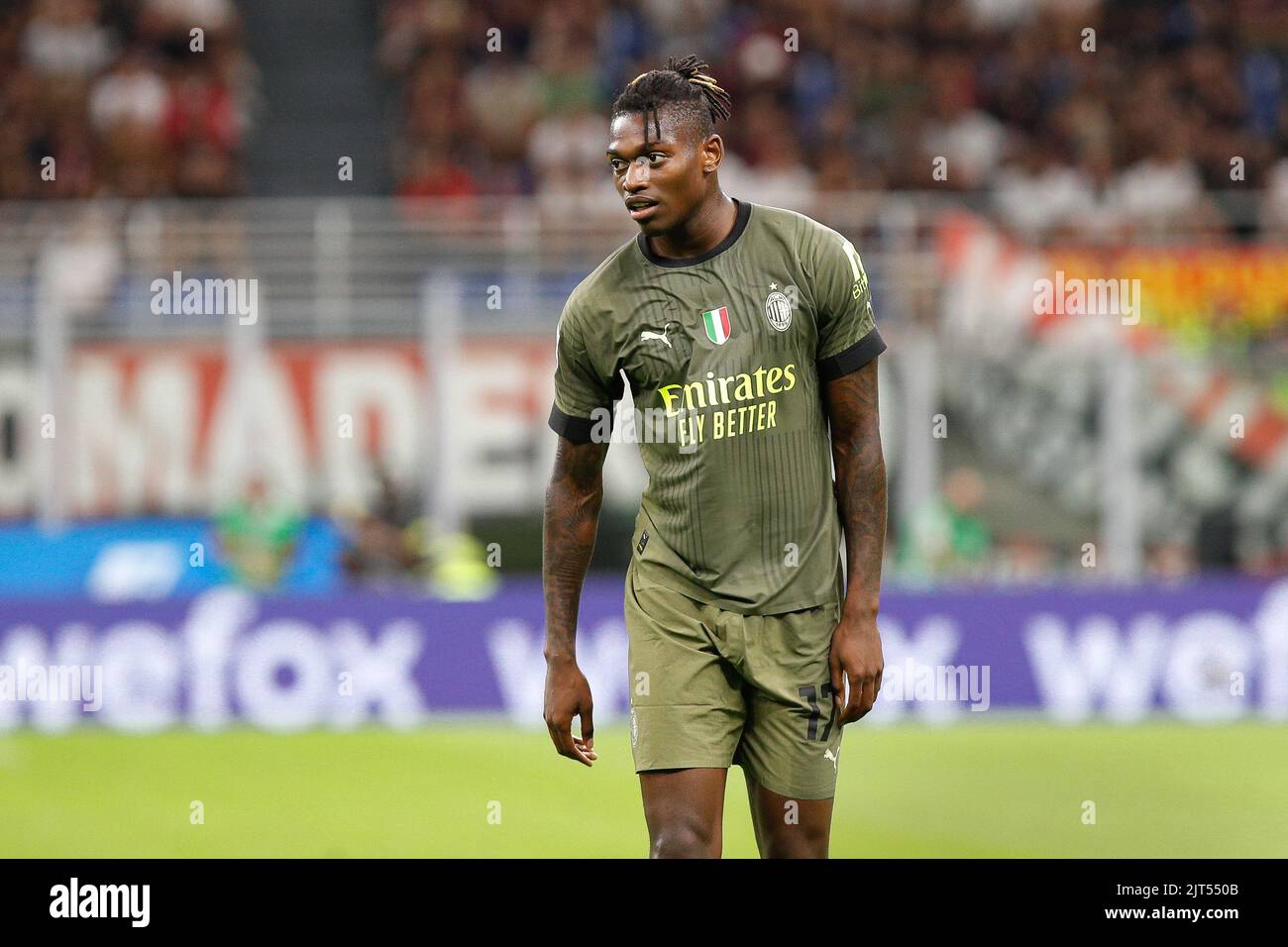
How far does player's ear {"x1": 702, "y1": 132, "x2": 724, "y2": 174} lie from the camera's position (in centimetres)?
484

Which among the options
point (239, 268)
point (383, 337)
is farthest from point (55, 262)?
point (383, 337)

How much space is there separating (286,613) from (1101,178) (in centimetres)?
791

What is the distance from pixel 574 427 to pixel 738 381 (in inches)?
16.9

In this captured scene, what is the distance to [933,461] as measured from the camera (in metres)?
13.0

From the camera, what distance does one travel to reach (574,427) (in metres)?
4.97

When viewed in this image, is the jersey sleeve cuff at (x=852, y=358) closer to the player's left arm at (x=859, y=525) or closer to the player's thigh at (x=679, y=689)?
the player's left arm at (x=859, y=525)

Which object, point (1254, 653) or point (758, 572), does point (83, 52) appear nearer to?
point (1254, 653)

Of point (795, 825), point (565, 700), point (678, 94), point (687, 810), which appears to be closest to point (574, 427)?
point (565, 700)

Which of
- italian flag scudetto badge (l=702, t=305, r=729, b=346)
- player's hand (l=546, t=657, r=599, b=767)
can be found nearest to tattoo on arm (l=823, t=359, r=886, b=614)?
italian flag scudetto badge (l=702, t=305, r=729, b=346)

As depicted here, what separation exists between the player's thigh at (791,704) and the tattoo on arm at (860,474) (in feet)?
0.49

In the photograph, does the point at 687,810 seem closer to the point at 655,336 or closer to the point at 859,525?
the point at 859,525

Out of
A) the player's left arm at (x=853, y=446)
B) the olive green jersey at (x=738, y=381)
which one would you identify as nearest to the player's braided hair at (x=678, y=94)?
the olive green jersey at (x=738, y=381)

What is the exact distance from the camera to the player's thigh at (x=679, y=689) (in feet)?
15.7

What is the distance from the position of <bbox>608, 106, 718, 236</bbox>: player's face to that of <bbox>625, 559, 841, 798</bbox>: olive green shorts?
0.93m
